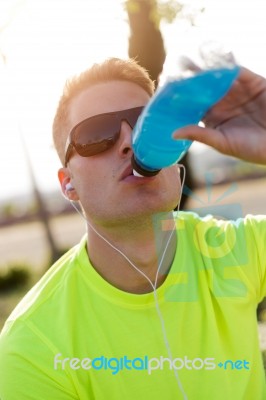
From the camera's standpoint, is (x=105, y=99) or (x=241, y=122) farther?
(x=105, y=99)

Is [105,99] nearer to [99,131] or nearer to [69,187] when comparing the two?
[99,131]

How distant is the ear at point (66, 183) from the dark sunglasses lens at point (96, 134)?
0.32m

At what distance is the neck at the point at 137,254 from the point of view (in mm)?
2852

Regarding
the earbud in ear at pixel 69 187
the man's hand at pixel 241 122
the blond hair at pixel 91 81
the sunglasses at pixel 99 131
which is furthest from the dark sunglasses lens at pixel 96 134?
the man's hand at pixel 241 122

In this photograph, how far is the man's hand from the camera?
2.11 metres

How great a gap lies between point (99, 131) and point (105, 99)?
25 cm

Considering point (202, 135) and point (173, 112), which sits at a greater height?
point (173, 112)

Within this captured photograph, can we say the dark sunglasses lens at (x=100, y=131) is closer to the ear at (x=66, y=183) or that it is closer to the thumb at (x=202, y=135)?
the ear at (x=66, y=183)

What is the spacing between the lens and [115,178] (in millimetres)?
2752

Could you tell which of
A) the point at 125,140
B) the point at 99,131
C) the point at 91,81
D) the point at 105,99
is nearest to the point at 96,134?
the point at 99,131

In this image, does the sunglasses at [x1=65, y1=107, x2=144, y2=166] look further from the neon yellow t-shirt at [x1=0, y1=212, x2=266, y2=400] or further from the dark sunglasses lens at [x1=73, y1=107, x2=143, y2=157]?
the neon yellow t-shirt at [x1=0, y1=212, x2=266, y2=400]

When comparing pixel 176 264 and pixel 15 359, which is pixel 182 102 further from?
pixel 15 359

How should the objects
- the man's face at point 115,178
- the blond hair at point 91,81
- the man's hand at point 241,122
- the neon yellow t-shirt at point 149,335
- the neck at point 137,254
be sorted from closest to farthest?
the man's hand at point 241,122 < the neon yellow t-shirt at point 149,335 < the man's face at point 115,178 < the neck at point 137,254 < the blond hair at point 91,81

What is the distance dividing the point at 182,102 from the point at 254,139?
45 centimetres
